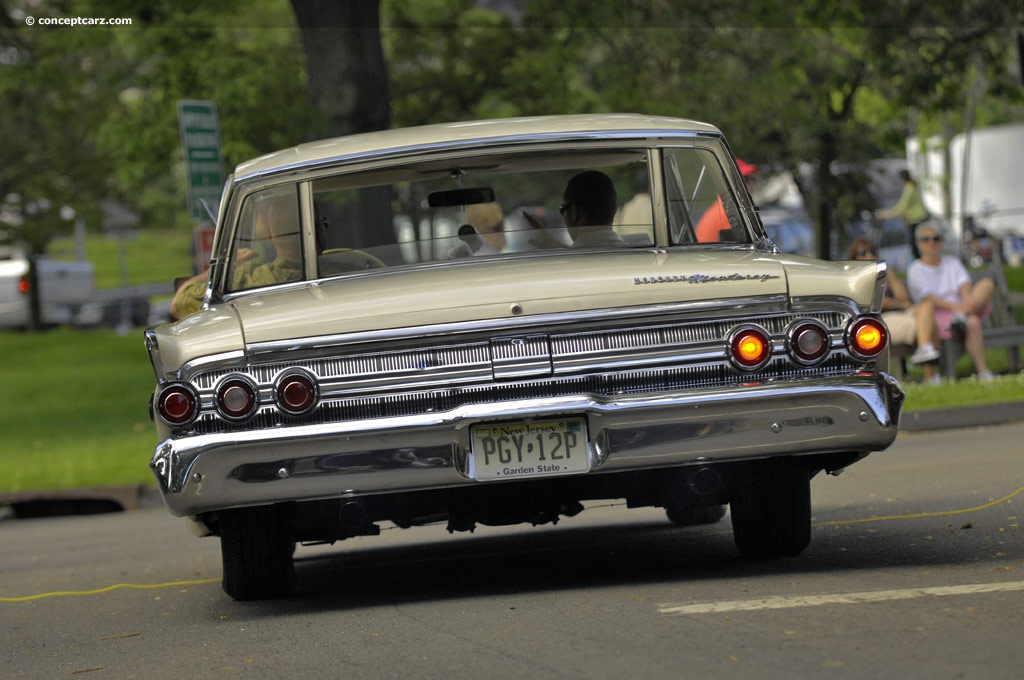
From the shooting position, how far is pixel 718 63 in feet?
76.6

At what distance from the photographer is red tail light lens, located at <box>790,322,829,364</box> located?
6008 millimetres

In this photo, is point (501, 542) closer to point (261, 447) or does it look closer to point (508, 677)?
point (261, 447)

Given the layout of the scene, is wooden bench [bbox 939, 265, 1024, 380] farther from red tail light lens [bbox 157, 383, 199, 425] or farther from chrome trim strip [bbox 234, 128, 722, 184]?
red tail light lens [bbox 157, 383, 199, 425]

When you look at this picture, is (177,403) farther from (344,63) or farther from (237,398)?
(344,63)

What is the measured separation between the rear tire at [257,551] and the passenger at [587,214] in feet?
4.97

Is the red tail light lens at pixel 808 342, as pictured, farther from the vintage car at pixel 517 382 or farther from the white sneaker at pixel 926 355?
the white sneaker at pixel 926 355

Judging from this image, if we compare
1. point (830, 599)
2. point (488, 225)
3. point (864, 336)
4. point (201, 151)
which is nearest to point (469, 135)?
point (488, 225)

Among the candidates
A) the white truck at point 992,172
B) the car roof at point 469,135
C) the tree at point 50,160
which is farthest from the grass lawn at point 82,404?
the white truck at point 992,172

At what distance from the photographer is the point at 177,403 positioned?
5.95 meters

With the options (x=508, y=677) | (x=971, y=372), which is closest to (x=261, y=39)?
(x=971, y=372)

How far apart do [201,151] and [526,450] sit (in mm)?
10427

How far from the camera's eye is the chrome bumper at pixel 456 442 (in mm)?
5891

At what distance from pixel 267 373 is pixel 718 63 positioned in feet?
59.7

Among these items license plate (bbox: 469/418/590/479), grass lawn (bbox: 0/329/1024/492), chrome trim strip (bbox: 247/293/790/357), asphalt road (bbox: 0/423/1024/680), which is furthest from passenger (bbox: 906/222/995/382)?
license plate (bbox: 469/418/590/479)
